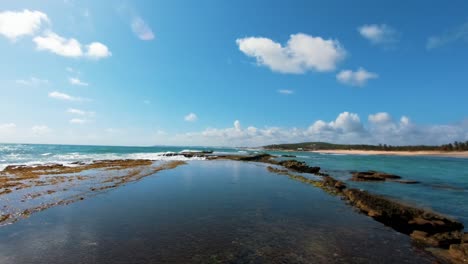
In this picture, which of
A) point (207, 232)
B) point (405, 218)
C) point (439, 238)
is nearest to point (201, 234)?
point (207, 232)

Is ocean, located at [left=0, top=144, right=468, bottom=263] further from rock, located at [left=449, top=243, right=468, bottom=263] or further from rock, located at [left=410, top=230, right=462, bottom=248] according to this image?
rock, located at [left=449, top=243, right=468, bottom=263]

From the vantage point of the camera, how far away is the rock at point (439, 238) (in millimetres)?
12306

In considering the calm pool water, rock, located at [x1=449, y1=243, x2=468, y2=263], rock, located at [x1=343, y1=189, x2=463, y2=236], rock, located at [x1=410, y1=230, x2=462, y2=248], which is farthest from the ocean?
rock, located at [x1=449, y1=243, x2=468, y2=263]

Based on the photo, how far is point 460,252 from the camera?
36.0 ft

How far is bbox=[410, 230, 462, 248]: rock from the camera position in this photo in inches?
484

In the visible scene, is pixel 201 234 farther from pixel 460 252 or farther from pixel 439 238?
pixel 439 238

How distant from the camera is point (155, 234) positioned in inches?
501

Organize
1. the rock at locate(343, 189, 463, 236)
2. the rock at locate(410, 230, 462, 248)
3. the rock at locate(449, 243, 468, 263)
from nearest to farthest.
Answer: the rock at locate(449, 243, 468, 263) → the rock at locate(410, 230, 462, 248) → the rock at locate(343, 189, 463, 236)

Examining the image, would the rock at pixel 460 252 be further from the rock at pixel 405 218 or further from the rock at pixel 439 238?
the rock at pixel 405 218

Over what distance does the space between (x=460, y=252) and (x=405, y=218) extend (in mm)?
4856

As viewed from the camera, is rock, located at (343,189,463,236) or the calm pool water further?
rock, located at (343,189,463,236)

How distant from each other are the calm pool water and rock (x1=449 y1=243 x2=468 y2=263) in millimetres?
1116

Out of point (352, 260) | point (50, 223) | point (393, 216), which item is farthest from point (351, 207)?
point (50, 223)

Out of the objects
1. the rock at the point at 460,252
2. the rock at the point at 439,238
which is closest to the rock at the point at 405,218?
the rock at the point at 439,238
